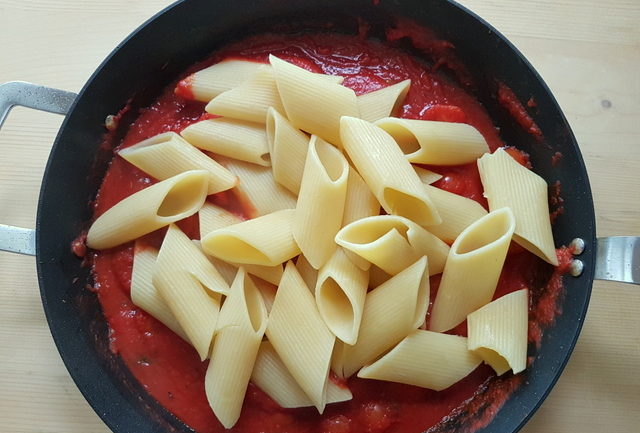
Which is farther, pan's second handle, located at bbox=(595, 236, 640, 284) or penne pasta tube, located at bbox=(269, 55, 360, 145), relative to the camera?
penne pasta tube, located at bbox=(269, 55, 360, 145)

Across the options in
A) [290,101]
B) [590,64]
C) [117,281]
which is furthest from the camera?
[590,64]

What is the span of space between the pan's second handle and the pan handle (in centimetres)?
135

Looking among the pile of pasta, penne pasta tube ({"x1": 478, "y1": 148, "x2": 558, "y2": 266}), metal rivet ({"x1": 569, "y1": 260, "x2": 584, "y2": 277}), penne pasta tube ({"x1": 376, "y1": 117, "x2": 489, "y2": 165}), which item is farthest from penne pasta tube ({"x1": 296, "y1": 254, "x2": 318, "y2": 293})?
metal rivet ({"x1": 569, "y1": 260, "x2": 584, "y2": 277})

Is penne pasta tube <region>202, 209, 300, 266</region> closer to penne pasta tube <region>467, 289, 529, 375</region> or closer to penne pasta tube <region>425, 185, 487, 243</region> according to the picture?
penne pasta tube <region>425, 185, 487, 243</region>

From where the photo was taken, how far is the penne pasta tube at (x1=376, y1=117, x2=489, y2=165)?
1534 millimetres

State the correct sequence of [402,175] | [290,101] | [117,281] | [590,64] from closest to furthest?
[402,175]
[290,101]
[117,281]
[590,64]

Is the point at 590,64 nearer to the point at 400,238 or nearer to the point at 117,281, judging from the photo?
the point at 400,238

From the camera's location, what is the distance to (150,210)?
4.94 feet

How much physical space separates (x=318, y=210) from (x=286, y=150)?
0.19 meters

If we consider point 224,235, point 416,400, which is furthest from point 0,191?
point 416,400

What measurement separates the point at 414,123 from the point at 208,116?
1.85ft

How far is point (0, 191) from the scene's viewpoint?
5.60ft

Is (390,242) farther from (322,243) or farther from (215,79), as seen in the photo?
(215,79)

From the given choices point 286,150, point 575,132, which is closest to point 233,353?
point 286,150
